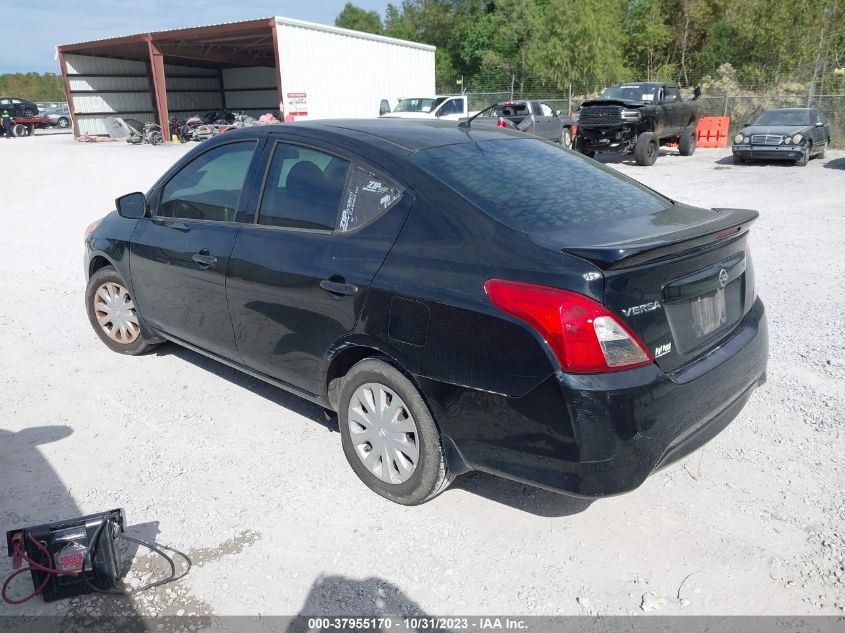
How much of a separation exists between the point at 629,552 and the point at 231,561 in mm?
1708

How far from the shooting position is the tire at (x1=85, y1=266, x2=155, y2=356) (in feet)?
16.4

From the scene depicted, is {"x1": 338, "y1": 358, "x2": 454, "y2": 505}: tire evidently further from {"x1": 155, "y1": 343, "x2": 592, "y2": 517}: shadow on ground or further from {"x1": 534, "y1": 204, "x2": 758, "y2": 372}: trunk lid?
{"x1": 534, "y1": 204, "x2": 758, "y2": 372}: trunk lid

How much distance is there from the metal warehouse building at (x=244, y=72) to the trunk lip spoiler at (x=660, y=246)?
2550 centimetres

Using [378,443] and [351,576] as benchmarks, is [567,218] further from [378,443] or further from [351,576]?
[351,576]

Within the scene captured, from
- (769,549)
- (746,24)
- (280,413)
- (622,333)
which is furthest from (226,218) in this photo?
(746,24)

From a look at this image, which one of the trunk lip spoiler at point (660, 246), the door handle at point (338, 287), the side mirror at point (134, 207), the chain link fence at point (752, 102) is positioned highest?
the chain link fence at point (752, 102)

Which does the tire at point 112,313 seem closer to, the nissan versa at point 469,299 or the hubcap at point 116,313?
the hubcap at point 116,313

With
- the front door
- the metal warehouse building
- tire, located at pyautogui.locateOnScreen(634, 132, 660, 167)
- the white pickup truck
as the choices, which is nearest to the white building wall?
the metal warehouse building

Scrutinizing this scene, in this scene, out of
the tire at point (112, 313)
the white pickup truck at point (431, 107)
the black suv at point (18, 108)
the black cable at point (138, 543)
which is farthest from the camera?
the black suv at point (18, 108)

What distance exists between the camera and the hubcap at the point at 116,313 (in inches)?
197

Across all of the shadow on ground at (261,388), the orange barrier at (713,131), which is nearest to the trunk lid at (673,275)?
the shadow on ground at (261,388)

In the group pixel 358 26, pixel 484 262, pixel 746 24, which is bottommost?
pixel 484 262

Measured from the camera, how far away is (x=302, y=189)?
361 centimetres

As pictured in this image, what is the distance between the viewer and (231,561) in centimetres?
288
